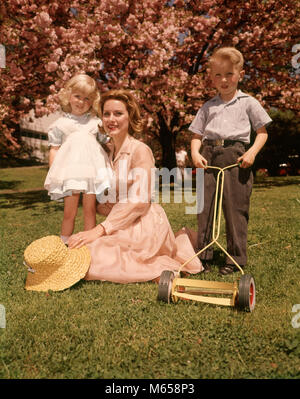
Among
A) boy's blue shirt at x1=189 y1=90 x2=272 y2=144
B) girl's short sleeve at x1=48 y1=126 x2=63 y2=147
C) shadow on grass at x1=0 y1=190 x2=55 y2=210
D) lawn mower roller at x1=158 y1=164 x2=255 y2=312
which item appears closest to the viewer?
lawn mower roller at x1=158 y1=164 x2=255 y2=312

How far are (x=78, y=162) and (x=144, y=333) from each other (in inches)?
82.4

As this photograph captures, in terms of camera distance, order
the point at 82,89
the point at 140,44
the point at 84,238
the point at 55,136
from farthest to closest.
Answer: the point at 140,44 < the point at 55,136 < the point at 82,89 < the point at 84,238

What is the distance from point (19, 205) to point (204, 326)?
34.2 ft

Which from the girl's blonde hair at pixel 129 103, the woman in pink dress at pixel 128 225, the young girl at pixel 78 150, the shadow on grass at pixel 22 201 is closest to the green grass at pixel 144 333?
the woman in pink dress at pixel 128 225

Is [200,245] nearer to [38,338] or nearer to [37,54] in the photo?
[38,338]

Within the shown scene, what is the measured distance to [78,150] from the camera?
4.19 m

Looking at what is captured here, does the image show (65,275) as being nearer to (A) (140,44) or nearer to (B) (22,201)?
(A) (140,44)

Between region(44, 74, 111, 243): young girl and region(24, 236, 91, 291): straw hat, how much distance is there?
2.56ft

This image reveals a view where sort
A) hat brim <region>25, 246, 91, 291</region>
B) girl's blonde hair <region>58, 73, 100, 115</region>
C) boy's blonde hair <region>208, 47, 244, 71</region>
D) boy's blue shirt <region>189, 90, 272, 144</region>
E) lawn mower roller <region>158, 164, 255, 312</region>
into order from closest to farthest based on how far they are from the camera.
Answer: lawn mower roller <region>158, 164, 255, 312</region> → hat brim <region>25, 246, 91, 291</region> → boy's blonde hair <region>208, 47, 244, 71</region> → boy's blue shirt <region>189, 90, 272, 144</region> → girl's blonde hair <region>58, 73, 100, 115</region>

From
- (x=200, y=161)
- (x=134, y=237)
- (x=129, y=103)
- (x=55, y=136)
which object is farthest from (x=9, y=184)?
(x=200, y=161)

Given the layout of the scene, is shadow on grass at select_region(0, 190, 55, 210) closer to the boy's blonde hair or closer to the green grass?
the green grass

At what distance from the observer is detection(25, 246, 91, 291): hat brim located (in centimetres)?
367

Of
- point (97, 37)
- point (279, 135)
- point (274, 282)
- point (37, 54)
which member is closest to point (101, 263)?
point (274, 282)

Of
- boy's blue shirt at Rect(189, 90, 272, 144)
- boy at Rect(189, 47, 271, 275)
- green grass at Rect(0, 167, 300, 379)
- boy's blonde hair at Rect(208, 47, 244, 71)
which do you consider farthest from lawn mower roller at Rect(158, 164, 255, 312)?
boy's blonde hair at Rect(208, 47, 244, 71)
